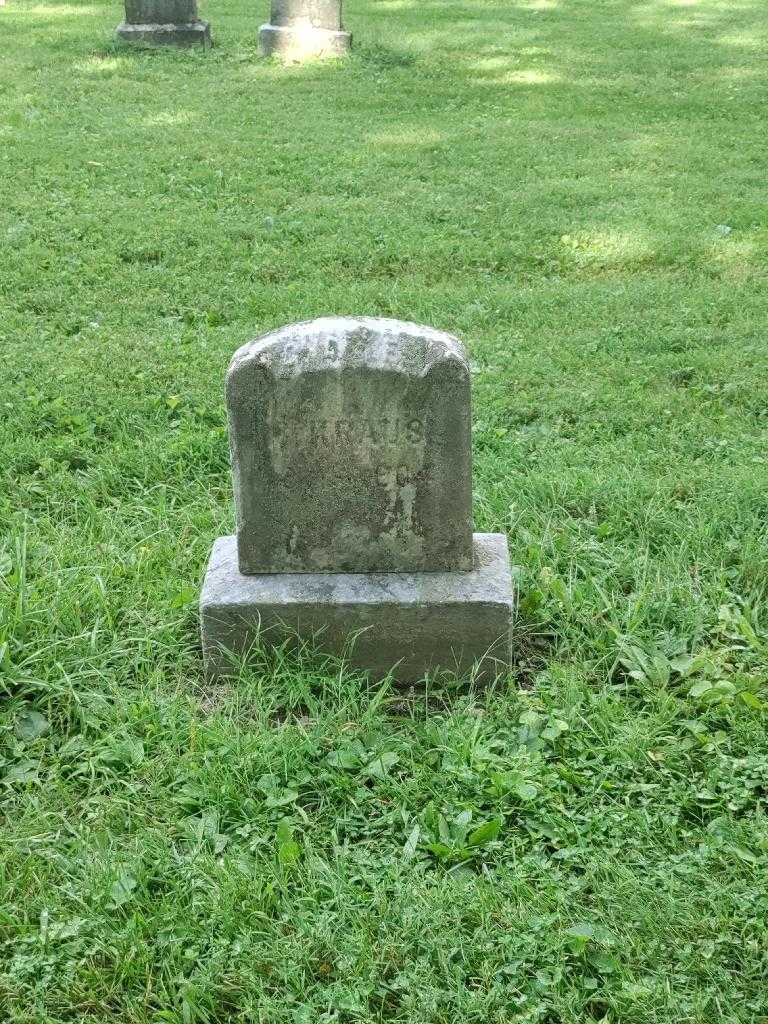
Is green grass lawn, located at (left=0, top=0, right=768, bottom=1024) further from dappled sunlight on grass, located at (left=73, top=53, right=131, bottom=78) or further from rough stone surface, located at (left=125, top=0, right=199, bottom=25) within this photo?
rough stone surface, located at (left=125, top=0, right=199, bottom=25)

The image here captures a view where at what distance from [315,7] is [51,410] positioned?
30.5ft

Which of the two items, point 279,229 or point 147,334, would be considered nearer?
point 147,334

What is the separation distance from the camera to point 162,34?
42.7 ft

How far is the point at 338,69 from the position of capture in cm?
1255

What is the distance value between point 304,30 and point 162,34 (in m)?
1.74

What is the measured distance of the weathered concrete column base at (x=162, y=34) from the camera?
1301 cm

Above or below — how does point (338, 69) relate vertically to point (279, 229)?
above

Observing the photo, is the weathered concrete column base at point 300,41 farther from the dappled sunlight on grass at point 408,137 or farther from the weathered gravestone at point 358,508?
the weathered gravestone at point 358,508

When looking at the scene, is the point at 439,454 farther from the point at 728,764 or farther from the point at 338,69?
the point at 338,69

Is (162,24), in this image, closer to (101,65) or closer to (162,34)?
(162,34)

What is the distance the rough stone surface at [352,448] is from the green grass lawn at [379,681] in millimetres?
400

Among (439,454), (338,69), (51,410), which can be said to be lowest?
(51,410)

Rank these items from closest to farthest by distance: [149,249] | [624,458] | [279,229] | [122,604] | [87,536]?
[122,604], [87,536], [624,458], [149,249], [279,229]

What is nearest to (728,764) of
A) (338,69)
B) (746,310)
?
(746,310)
